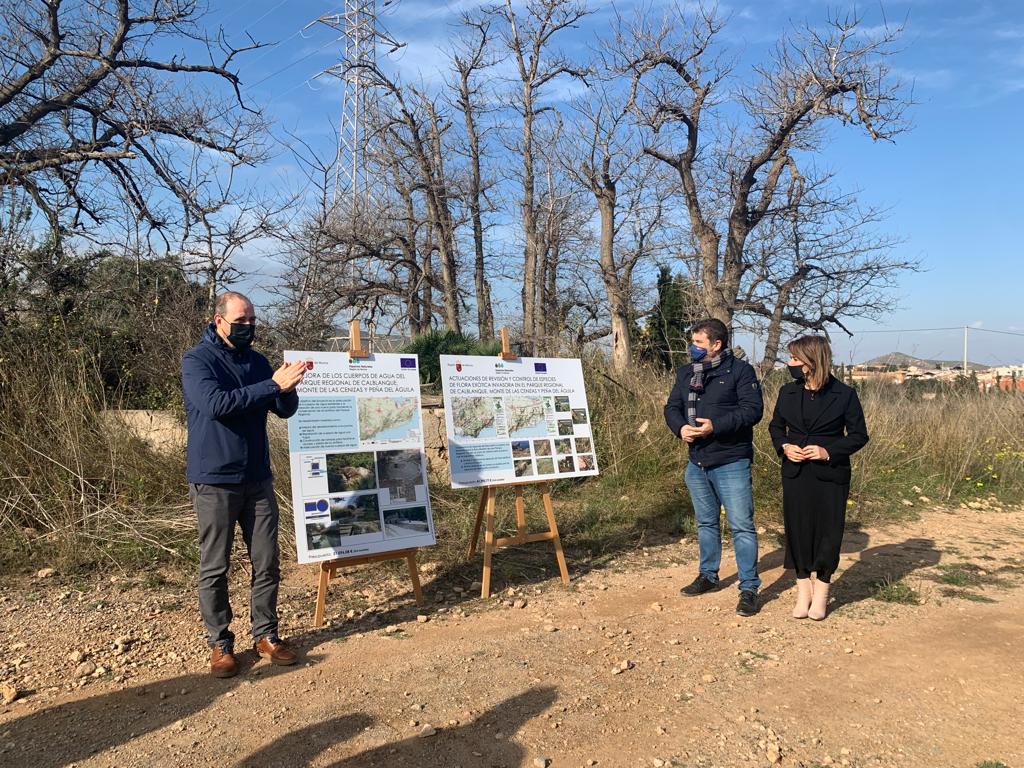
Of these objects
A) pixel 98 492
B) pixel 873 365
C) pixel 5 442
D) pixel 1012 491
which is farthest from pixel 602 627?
pixel 873 365

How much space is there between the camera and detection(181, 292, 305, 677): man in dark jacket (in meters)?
3.50

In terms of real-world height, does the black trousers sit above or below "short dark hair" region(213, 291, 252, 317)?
below

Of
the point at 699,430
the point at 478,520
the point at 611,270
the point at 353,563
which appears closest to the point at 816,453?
the point at 699,430

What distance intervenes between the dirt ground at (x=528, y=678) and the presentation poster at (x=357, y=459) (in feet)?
1.78

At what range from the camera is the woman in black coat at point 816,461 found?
167 inches

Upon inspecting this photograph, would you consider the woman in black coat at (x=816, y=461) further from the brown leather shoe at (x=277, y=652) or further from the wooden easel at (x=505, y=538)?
the brown leather shoe at (x=277, y=652)

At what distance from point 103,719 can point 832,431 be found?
401cm

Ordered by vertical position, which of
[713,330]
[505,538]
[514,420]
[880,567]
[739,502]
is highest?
[713,330]

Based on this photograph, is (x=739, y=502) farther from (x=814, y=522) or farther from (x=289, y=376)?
(x=289, y=376)

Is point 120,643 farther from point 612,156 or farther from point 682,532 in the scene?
point 612,156

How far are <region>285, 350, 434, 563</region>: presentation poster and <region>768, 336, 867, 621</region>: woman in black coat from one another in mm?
2265

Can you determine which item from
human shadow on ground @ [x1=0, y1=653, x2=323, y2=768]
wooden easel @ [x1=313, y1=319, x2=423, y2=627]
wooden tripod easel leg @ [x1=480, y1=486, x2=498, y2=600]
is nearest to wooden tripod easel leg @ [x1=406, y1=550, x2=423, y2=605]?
wooden easel @ [x1=313, y1=319, x2=423, y2=627]

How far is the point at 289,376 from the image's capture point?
355cm

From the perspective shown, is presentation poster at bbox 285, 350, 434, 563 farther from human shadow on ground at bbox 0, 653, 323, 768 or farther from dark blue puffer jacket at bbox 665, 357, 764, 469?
dark blue puffer jacket at bbox 665, 357, 764, 469
